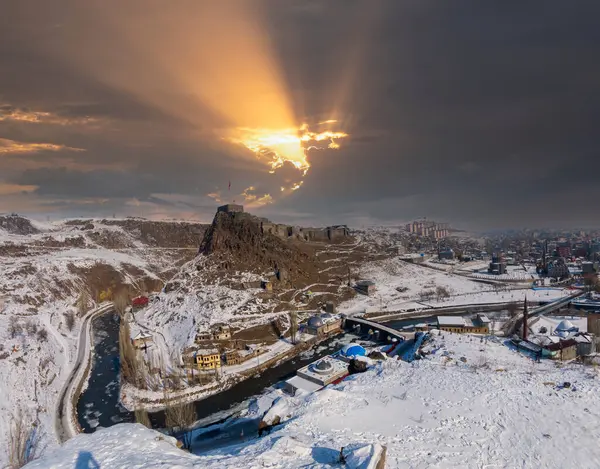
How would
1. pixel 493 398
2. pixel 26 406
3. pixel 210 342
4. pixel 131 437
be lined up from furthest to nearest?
pixel 210 342 < pixel 26 406 < pixel 493 398 < pixel 131 437

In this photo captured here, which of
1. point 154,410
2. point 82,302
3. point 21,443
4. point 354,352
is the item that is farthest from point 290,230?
point 21,443

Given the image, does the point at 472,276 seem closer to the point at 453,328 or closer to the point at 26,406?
the point at 453,328

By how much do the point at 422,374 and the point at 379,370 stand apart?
3770 mm

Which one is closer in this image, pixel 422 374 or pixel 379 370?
pixel 422 374

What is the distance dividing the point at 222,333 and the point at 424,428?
35.4 metres

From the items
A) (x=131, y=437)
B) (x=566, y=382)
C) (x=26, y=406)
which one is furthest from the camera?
(x=26, y=406)

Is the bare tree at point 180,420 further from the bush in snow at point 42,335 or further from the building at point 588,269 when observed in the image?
the building at point 588,269

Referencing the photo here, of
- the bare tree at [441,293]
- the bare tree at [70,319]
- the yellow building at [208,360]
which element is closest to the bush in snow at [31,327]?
the bare tree at [70,319]

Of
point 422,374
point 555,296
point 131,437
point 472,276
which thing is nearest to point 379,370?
point 422,374

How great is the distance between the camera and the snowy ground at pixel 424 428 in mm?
13734

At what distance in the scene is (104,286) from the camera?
8138 centimetres

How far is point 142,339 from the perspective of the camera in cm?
4928

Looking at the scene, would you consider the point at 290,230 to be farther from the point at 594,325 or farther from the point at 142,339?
the point at 594,325

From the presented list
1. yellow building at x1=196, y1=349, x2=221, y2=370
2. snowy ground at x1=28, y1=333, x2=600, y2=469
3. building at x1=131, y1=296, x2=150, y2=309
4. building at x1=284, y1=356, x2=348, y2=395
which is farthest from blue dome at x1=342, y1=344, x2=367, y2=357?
building at x1=131, y1=296, x2=150, y2=309
